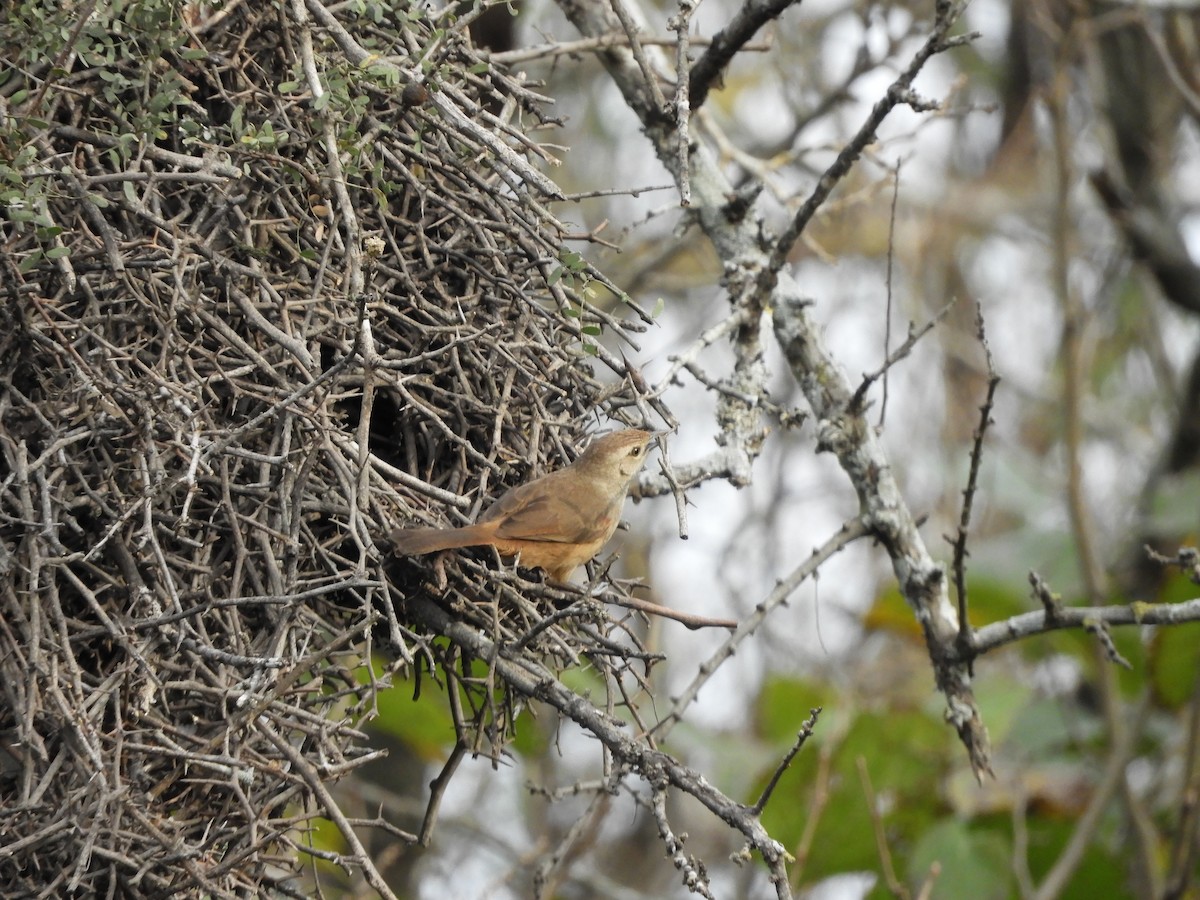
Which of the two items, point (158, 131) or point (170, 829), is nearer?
point (170, 829)

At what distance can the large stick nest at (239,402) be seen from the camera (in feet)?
7.61

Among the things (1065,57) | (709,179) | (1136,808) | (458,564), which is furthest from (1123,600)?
(458,564)

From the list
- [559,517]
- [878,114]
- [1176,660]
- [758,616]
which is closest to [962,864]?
[1176,660]

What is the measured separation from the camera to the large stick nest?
2.32 meters

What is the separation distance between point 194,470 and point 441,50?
102 centimetres

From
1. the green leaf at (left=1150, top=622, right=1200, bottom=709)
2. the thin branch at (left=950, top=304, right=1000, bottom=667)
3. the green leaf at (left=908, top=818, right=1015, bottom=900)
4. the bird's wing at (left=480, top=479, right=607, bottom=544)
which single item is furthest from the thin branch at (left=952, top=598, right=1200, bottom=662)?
the green leaf at (left=1150, top=622, right=1200, bottom=709)

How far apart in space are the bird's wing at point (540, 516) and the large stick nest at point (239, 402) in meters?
0.09

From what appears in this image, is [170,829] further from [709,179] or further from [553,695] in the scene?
[709,179]

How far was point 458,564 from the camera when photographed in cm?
265

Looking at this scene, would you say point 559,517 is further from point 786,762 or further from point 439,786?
point 786,762

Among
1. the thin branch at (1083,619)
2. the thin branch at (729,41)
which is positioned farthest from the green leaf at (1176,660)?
the thin branch at (729,41)

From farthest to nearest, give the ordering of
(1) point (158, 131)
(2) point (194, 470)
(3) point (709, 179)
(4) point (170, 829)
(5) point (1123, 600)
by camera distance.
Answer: (5) point (1123, 600) < (3) point (709, 179) < (1) point (158, 131) < (4) point (170, 829) < (2) point (194, 470)

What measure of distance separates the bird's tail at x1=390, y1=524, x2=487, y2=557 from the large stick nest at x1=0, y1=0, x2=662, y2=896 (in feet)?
0.22

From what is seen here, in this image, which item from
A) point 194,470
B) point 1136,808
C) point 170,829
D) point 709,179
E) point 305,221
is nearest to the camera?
point 194,470
